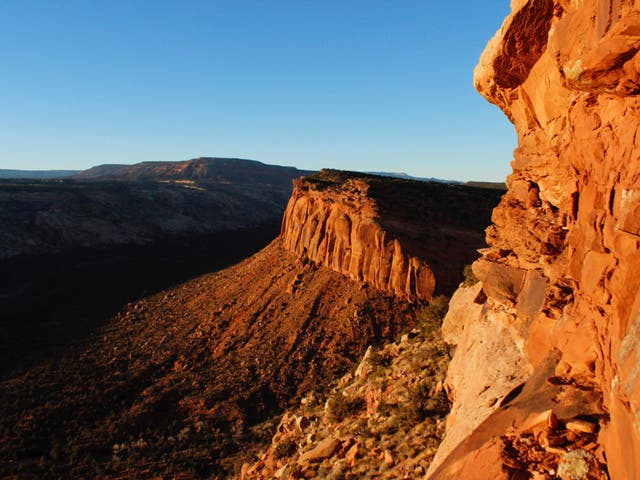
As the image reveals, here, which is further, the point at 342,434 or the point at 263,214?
the point at 263,214

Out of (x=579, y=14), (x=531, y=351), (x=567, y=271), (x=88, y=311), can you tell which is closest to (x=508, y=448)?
(x=531, y=351)

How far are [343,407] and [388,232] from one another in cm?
1938

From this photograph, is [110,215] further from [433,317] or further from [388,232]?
[433,317]

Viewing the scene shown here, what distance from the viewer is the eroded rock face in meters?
6.98

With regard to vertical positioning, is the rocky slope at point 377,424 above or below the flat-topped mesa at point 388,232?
below

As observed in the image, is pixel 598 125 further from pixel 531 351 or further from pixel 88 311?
pixel 88 311

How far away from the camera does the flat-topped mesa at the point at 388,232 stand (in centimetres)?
3478

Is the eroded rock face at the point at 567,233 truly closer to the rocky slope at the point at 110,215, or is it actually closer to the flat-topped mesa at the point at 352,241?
the flat-topped mesa at the point at 352,241

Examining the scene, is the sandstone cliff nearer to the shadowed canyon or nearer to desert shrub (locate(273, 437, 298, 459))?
the shadowed canyon

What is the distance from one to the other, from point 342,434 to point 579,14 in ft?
46.9

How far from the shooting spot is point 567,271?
10.8 m

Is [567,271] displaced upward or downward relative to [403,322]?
upward

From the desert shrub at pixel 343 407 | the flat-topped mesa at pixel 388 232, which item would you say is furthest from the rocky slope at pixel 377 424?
the flat-topped mesa at pixel 388 232

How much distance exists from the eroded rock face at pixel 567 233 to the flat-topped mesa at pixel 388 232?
20.0 metres
